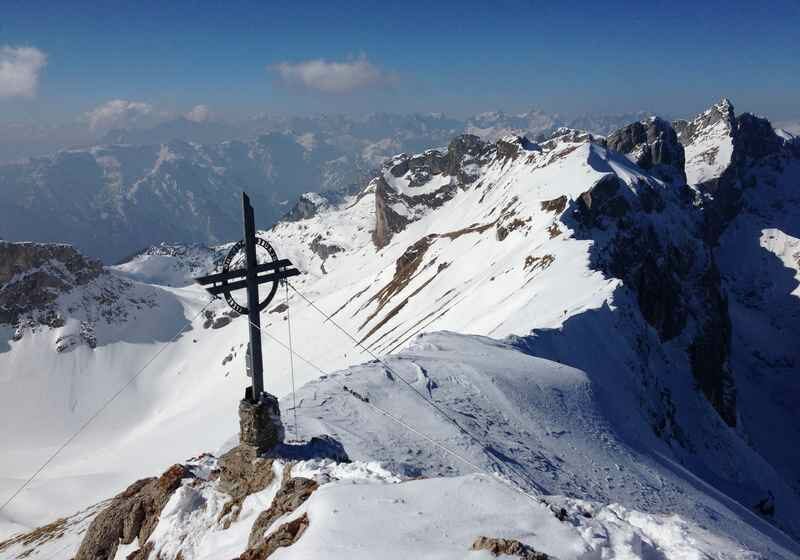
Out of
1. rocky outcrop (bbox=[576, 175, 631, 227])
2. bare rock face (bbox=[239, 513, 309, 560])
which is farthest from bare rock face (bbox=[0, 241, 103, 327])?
bare rock face (bbox=[239, 513, 309, 560])

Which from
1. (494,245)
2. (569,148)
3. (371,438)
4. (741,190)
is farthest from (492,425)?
(741,190)

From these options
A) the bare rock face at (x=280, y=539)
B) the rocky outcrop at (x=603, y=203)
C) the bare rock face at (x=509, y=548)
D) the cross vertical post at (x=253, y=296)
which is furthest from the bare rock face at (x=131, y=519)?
the rocky outcrop at (x=603, y=203)

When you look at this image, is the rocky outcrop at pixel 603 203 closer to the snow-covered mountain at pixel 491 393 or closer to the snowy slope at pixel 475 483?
the snow-covered mountain at pixel 491 393

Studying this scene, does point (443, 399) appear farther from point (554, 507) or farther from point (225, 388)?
point (225, 388)

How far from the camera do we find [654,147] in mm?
146125

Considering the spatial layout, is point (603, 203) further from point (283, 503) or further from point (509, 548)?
point (509, 548)

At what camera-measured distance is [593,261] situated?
52.6 m

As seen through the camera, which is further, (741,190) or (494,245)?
(741,190)

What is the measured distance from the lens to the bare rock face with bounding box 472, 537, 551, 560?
320 inches

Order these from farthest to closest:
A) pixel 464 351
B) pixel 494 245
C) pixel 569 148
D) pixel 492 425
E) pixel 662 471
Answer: pixel 569 148, pixel 494 245, pixel 464 351, pixel 662 471, pixel 492 425

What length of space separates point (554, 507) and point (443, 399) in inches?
483

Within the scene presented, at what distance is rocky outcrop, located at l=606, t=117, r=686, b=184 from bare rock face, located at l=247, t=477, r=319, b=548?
469 ft

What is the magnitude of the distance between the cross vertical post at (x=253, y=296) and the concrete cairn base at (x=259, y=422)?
0.24 meters

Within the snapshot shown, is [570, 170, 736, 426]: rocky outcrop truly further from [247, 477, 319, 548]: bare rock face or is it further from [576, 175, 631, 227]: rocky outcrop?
[247, 477, 319, 548]: bare rock face
